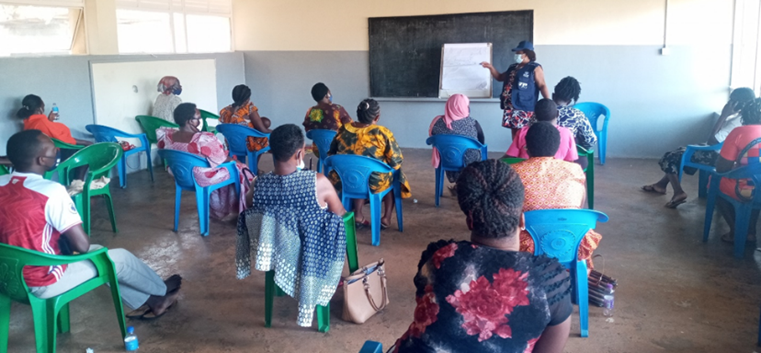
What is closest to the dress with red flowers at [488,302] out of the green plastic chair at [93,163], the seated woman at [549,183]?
the seated woman at [549,183]

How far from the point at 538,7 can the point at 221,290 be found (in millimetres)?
5626

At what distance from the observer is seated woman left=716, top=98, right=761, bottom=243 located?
4.01m

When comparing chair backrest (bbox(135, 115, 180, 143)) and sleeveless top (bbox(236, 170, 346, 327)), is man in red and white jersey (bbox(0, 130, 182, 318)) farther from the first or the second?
chair backrest (bbox(135, 115, 180, 143))

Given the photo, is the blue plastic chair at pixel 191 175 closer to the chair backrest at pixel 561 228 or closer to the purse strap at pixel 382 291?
the purse strap at pixel 382 291

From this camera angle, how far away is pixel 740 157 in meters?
4.05

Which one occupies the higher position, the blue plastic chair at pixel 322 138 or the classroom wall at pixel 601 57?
the classroom wall at pixel 601 57

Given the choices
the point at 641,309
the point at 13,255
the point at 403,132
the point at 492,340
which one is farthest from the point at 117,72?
the point at 492,340

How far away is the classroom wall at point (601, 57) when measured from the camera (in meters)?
7.22

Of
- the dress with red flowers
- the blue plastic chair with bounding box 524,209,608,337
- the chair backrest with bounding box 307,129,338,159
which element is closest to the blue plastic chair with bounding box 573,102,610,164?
the chair backrest with bounding box 307,129,338,159

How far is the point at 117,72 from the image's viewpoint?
23.0 feet

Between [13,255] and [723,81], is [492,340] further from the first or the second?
[723,81]

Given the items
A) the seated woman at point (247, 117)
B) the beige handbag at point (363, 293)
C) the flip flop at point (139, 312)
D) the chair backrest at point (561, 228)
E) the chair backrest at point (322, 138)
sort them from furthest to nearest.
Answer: the seated woman at point (247, 117)
the chair backrest at point (322, 138)
the flip flop at point (139, 312)
the beige handbag at point (363, 293)
the chair backrest at point (561, 228)

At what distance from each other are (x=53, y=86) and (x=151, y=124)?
1.15 metres

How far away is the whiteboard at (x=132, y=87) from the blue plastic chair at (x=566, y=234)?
5.49 metres
